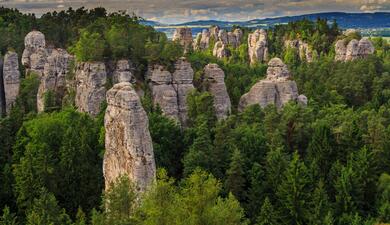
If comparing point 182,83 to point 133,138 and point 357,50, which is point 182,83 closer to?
point 133,138

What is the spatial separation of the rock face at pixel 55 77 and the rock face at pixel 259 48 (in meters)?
50.3

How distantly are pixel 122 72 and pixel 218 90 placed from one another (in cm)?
975

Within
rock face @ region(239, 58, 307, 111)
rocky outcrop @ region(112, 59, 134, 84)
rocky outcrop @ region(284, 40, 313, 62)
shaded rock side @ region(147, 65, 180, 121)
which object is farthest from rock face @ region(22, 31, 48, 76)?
rocky outcrop @ region(284, 40, 313, 62)

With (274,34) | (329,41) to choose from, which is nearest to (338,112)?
(329,41)

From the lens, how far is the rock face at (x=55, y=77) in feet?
195

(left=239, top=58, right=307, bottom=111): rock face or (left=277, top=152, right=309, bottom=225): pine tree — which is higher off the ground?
(left=239, top=58, right=307, bottom=111): rock face

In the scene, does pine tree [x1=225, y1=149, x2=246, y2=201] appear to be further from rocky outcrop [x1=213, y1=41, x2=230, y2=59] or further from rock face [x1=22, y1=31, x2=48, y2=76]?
rocky outcrop [x1=213, y1=41, x2=230, y2=59]

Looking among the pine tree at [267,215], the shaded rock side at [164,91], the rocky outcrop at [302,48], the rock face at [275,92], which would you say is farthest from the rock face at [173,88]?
the rocky outcrop at [302,48]

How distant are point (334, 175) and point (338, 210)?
10.5 ft

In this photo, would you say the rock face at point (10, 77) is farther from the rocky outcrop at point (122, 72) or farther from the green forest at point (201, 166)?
the rocky outcrop at point (122, 72)

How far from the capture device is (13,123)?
5016cm

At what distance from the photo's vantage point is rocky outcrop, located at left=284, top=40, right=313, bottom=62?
96.8 metres

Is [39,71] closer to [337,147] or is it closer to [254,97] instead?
[254,97]

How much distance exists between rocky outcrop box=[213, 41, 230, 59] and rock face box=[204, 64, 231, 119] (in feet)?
183
